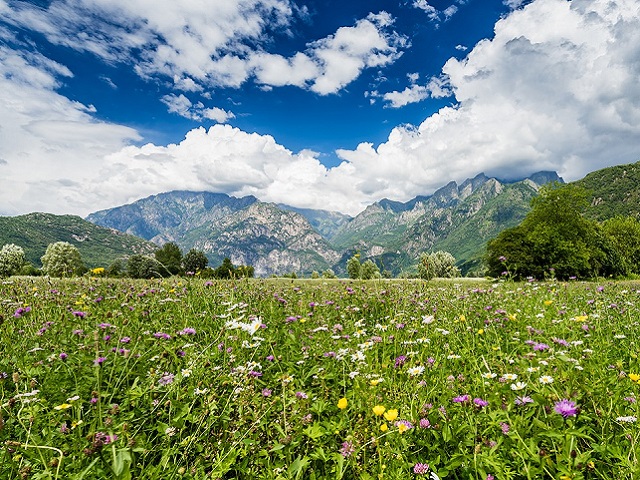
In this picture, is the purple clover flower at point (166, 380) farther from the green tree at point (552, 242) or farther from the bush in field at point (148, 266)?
the green tree at point (552, 242)

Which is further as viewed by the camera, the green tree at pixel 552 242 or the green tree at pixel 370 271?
the green tree at pixel 552 242

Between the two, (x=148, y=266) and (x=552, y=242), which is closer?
(x=148, y=266)

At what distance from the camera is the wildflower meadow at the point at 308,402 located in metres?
2.39

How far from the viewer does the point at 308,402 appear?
345cm

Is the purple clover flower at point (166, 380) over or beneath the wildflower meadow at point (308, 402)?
over

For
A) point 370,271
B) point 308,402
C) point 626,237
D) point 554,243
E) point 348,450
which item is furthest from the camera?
point 626,237

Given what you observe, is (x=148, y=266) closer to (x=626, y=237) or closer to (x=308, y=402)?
(x=308, y=402)

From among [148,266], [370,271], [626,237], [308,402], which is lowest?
[370,271]

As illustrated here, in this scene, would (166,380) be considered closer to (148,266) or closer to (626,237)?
(148,266)

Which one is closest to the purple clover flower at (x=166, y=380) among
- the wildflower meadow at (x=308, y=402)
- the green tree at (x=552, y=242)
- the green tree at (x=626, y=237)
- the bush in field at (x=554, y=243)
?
the wildflower meadow at (x=308, y=402)

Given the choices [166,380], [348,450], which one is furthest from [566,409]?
[166,380]

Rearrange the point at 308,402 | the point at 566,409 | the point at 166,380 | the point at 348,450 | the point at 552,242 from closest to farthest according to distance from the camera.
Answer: the point at 566,409, the point at 348,450, the point at 166,380, the point at 308,402, the point at 552,242

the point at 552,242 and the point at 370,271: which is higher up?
the point at 552,242

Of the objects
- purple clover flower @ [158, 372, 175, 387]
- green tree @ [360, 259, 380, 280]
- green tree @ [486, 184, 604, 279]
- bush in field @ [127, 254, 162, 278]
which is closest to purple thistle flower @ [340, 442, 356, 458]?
purple clover flower @ [158, 372, 175, 387]
